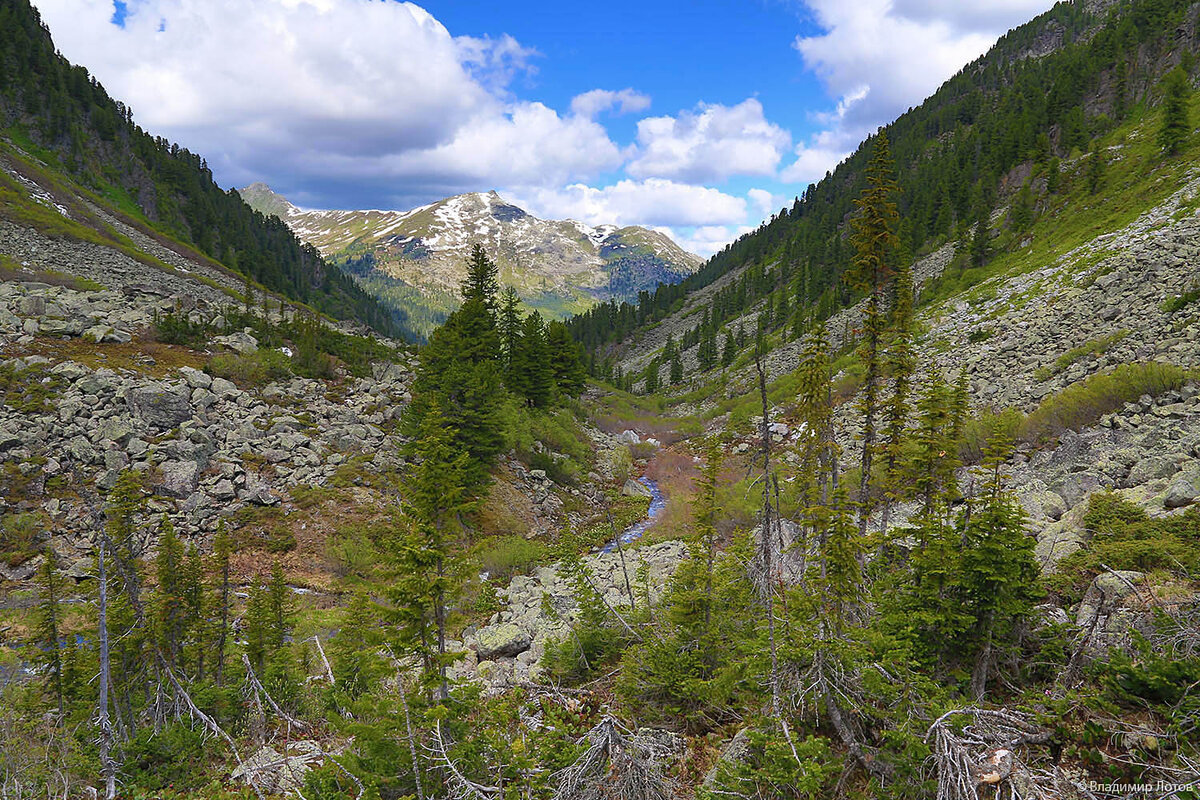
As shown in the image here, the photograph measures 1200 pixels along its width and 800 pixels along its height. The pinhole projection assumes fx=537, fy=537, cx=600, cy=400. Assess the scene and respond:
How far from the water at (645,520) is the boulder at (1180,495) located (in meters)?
18.2

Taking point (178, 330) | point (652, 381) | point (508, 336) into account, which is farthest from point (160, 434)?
point (652, 381)

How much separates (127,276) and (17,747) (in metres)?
51.1

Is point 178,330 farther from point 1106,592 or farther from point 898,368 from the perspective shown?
point 1106,592

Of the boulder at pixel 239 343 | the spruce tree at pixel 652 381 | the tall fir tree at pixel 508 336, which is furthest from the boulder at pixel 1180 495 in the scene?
the spruce tree at pixel 652 381

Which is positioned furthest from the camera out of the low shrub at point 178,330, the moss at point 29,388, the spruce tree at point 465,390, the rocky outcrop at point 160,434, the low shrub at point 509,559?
the low shrub at point 178,330

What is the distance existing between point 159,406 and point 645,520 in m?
26.7

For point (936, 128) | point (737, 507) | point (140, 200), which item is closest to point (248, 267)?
point (140, 200)

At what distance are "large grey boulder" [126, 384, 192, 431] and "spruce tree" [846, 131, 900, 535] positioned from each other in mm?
30601

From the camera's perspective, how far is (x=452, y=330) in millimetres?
33688

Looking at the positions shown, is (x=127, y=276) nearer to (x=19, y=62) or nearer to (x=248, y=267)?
(x=248, y=267)

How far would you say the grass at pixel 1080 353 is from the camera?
23.8 meters

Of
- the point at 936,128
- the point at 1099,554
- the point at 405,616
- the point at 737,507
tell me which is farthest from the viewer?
the point at 936,128

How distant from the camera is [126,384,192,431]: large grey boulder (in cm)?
2602

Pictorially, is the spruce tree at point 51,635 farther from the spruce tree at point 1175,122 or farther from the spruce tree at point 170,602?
the spruce tree at point 1175,122
